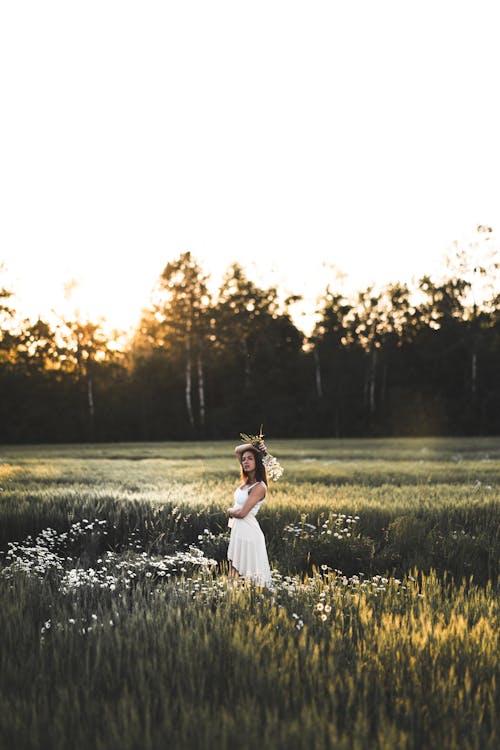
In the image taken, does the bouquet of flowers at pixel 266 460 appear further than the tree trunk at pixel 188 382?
No

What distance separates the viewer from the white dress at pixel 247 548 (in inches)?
279

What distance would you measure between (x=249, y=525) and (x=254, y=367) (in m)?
56.5

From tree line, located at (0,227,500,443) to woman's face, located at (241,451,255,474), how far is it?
49.1 meters

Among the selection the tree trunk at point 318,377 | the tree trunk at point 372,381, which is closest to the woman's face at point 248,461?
the tree trunk at point 372,381

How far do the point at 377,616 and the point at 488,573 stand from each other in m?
4.01

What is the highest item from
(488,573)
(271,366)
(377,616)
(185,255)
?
(185,255)

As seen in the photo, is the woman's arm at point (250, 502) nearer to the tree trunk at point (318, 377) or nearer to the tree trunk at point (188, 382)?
the tree trunk at point (188, 382)

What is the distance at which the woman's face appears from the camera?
294 inches

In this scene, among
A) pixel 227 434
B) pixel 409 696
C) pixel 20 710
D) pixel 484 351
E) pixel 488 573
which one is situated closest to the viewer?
pixel 20 710

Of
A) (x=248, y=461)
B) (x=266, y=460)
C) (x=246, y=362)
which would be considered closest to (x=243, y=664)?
(x=248, y=461)

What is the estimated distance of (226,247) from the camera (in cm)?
6806

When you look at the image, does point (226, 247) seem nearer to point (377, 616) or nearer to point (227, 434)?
point (227, 434)

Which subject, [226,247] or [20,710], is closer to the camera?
[20,710]

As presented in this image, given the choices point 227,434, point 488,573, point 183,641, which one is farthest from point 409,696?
point 227,434
